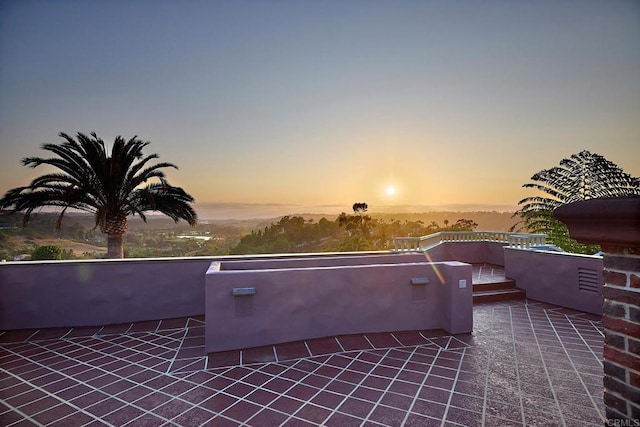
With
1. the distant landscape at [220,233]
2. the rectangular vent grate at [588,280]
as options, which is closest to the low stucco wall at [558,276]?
the rectangular vent grate at [588,280]

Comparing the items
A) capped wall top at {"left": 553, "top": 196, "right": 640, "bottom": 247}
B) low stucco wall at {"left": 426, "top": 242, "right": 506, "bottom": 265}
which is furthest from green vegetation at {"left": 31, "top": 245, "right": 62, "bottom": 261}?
capped wall top at {"left": 553, "top": 196, "right": 640, "bottom": 247}

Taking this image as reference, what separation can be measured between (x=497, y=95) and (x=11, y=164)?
1466 cm

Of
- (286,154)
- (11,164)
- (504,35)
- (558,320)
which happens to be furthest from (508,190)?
(11,164)

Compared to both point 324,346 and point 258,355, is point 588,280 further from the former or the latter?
point 258,355

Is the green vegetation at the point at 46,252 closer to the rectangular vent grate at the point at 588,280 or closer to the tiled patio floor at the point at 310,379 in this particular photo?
the tiled patio floor at the point at 310,379

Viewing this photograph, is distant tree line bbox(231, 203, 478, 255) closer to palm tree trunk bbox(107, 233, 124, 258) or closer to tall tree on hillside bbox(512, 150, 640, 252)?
tall tree on hillside bbox(512, 150, 640, 252)

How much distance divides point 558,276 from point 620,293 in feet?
23.3

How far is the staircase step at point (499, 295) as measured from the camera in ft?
23.5

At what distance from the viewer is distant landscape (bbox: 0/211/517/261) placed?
377 inches

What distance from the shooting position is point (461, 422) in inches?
114

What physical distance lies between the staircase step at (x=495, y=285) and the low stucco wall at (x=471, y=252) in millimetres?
2969

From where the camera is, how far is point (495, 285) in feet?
25.2

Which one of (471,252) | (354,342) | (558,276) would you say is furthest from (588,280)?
(354,342)

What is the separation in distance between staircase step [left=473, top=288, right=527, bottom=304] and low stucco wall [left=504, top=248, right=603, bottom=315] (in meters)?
0.21
